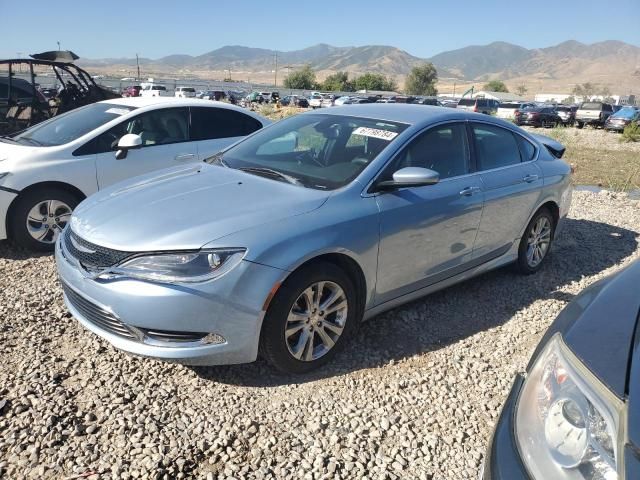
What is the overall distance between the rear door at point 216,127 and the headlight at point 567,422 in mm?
4963

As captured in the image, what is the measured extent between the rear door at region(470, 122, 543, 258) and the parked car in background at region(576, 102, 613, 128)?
33.2 meters

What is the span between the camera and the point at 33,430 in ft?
8.38

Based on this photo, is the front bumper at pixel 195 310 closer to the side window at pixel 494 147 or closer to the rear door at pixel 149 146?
the side window at pixel 494 147

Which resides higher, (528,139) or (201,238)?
(528,139)

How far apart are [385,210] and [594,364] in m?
1.94

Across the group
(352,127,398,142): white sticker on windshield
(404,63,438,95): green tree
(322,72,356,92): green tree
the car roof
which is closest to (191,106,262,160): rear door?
the car roof

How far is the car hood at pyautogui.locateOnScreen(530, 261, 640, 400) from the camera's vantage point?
1390 millimetres

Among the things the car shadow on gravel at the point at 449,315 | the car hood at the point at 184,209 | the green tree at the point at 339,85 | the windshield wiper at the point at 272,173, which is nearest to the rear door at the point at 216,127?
the windshield wiper at the point at 272,173

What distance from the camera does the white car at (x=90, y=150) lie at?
4887 mm

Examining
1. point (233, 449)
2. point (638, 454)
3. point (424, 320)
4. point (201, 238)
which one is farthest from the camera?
point (424, 320)

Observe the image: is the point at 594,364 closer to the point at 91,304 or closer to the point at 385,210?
the point at 385,210

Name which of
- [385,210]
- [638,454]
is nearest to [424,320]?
[385,210]

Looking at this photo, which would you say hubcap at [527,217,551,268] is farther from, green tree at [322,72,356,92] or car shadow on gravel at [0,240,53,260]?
green tree at [322,72,356,92]

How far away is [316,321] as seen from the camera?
3.06 m
